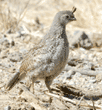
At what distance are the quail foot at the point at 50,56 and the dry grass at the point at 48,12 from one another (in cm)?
348

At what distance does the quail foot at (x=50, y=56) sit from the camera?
3.58 meters

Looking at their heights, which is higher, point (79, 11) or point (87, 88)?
point (79, 11)

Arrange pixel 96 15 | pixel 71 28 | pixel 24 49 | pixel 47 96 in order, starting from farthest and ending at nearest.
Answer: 1. pixel 71 28
2. pixel 96 15
3. pixel 24 49
4. pixel 47 96

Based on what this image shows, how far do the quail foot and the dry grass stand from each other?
11.4 feet

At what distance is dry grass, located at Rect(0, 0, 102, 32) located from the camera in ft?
23.9

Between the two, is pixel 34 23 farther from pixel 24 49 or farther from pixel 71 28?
pixel 24 49

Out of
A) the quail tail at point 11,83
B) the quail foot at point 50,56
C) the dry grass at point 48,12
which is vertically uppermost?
the dry grass at point 48,12

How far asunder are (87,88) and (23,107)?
1.73 meters

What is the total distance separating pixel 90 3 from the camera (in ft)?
25.7

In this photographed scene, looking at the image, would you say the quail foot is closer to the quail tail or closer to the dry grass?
the quail tail

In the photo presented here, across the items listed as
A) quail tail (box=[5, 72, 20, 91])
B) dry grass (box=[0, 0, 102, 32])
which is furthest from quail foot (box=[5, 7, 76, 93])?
dry grass (box=[0, 0, 102, 32])

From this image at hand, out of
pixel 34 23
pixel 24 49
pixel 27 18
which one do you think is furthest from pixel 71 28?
pixel 24 49

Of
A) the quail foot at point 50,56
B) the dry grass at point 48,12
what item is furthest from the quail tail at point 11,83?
the dry grass at point 48,12

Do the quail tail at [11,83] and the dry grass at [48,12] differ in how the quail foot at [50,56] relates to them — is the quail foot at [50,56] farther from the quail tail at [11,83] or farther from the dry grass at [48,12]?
the dry grass at [48,12]
